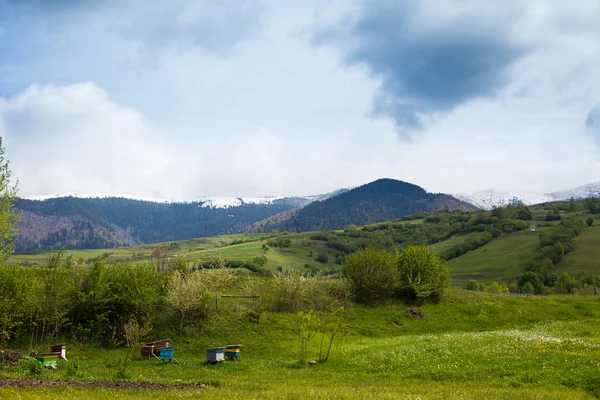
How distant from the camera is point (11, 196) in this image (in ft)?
113

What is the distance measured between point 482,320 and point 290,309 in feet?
79.8

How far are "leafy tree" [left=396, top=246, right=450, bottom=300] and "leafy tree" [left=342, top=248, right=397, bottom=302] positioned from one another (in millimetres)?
1773

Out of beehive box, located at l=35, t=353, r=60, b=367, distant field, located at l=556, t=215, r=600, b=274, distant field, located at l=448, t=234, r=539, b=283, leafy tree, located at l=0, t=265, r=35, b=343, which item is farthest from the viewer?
distant field, located at l=448, t=234, r=539, b=283

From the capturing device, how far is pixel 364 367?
2959 cm

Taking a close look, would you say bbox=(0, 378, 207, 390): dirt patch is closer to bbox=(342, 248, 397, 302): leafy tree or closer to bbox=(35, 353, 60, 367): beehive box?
bbox=(35, 353, 60, 367): beehive box

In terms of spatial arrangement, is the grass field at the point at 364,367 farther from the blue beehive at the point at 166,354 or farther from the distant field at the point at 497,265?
the distant field at the point at 497,265

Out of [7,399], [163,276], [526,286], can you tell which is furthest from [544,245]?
[7,399]

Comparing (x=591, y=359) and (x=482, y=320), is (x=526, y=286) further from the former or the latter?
(x=591, y=359)

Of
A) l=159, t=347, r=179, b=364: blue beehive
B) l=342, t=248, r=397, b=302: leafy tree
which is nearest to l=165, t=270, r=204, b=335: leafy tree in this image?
l=159, t=347, r=179, b=364: blue beehive

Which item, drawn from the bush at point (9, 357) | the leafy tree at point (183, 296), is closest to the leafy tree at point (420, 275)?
the leafy tree at point (183, 296)

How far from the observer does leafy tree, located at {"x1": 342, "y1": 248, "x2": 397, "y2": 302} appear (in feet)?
204

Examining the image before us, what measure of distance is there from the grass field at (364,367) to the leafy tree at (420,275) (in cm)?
791

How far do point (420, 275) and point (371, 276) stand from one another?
273 inches

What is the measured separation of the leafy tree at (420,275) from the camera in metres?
62.2
